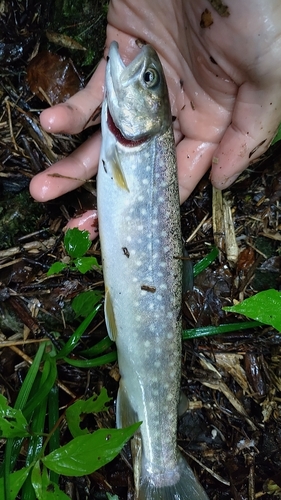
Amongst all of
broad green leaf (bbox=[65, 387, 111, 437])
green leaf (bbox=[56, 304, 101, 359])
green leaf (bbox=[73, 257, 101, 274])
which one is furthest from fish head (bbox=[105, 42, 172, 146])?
broad green leaf (bbox=[65, 387, 111, 437])

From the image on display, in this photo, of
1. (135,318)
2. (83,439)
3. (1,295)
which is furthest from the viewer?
(1,295)

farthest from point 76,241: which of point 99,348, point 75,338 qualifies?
point 99,348

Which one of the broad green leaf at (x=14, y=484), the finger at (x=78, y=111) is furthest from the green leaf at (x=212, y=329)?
the finger at (x=78, y=111)

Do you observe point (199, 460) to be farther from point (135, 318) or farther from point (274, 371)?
point (135, 318)

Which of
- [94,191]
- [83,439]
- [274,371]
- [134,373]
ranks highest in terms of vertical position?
[94,191]

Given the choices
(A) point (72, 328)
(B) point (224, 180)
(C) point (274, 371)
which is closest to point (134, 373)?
(A) point (72, 328)
